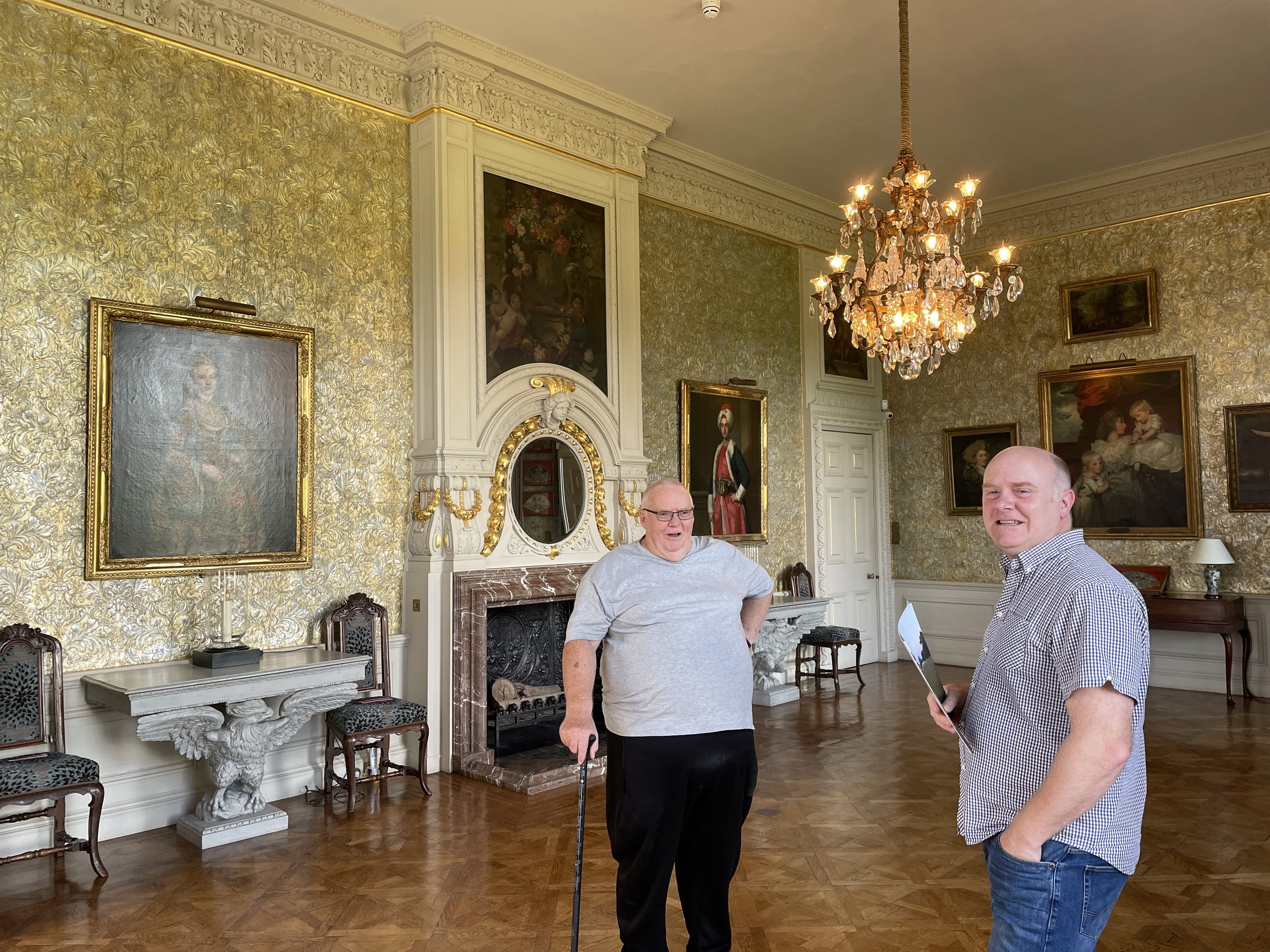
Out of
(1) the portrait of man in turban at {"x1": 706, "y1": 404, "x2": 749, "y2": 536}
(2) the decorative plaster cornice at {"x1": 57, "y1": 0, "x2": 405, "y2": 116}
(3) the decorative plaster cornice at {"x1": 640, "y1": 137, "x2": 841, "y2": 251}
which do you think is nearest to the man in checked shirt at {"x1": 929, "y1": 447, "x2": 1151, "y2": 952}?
(2) the decorative plaster cornice at {"x1": 57, "y1": 0, "x2": 405, "y2": 116}

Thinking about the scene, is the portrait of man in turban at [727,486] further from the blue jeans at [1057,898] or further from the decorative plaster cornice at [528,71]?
the blue jeans at [1057,898]

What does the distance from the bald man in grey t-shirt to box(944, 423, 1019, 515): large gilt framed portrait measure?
811cm

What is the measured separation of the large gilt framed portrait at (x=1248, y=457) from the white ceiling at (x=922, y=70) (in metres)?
2.57

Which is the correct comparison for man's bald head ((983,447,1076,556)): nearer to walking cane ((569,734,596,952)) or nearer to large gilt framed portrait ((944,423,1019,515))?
walking cane ((569,734,596,952))

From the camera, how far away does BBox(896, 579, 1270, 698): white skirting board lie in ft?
28.2

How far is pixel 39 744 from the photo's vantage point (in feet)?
15.5

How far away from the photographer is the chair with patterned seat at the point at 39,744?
4.31 m

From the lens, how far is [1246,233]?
873 centimetres

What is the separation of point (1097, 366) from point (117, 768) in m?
9.26

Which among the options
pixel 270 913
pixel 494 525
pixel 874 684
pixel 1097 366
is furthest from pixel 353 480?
pixel 1097 366

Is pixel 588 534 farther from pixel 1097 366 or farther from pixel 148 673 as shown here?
pixel 1097 366

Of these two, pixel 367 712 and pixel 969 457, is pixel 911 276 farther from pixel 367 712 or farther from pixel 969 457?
pixel 969 457

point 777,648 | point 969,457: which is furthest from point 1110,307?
point 777,648

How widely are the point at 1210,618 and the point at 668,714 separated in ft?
24.7
